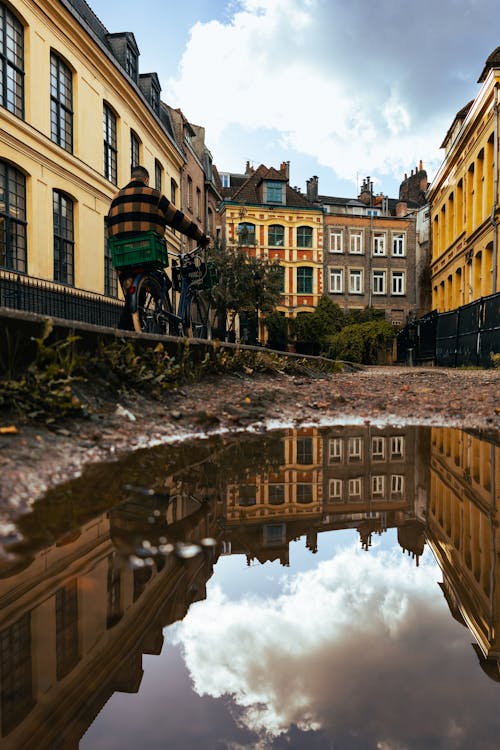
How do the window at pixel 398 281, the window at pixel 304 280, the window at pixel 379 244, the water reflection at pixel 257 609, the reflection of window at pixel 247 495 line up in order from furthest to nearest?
the window at pixel 379 244, the window at pixel 398 281, the window at pixel 304 280, the reflection of window at pixel 247 495, the water reflection at pixel 257 609

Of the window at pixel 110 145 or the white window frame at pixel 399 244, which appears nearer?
the window at pixel 110 145

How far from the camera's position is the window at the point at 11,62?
1030cm

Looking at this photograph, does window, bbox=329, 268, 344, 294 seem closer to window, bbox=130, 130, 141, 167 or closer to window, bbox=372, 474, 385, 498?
window, bbox=130, 130, 141, 167

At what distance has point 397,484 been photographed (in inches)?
83.3

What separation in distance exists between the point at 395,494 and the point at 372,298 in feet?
109

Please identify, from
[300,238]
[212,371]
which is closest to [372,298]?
[300,238]

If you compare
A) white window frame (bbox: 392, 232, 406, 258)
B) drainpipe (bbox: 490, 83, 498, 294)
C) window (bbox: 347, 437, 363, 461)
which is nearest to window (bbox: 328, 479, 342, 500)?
window (bbox: 347, 437, 363, 461)

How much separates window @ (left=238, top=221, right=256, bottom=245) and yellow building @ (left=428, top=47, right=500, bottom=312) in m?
9.81

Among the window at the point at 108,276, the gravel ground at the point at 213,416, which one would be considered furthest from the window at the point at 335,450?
the window at the point at 108,276

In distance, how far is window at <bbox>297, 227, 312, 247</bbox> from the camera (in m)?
32.9

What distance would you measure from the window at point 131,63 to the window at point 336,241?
19.3m

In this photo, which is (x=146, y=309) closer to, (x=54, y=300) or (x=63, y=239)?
(x=54, y=300)

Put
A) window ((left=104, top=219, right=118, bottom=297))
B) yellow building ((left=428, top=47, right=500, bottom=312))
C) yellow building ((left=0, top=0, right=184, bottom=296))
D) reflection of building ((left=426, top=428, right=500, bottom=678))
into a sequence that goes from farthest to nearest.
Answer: yellow building ((left=428, top=47, right=500, bottom=312)) → window ((left=104, top=219, right=118, bottom=297)) → yellow building ((left=0, top=0, right=184, bottom=296)) → reflection of building ((left=426, top=428, right=500, bottom=678))

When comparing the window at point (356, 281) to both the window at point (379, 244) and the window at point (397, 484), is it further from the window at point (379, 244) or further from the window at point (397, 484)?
the window at point (397, 484)
